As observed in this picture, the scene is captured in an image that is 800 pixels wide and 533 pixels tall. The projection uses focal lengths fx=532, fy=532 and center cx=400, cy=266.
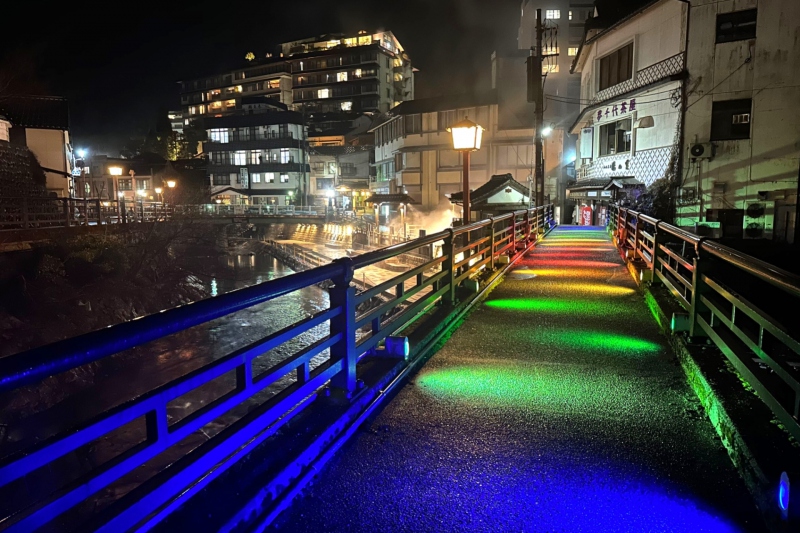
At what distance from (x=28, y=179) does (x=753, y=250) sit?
35315 mm

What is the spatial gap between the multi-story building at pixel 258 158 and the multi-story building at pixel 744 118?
44.8 meters

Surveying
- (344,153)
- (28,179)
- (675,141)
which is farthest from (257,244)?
(675,141)

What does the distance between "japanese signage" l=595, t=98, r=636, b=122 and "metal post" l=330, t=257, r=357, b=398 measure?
1075 inches

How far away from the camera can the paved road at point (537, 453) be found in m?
2.93

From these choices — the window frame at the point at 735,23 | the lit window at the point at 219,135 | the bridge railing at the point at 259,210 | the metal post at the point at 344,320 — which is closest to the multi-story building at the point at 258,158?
the lit window at the point at 219,135

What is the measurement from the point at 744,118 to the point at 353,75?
194 feet

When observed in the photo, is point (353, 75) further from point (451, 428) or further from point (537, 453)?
point (537, 453)

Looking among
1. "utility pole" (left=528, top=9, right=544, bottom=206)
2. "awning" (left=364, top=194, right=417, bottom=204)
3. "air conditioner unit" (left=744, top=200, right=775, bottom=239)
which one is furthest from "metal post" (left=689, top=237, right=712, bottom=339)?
"awning" (left=364, top=194, right=417, bottom=204)

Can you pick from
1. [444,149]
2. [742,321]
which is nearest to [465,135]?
[742,321]

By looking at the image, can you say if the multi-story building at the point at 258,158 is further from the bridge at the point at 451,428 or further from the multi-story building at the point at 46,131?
the bridge at the point at 451,428

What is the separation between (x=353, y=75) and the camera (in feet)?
243

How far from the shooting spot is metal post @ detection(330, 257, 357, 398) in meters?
3.96

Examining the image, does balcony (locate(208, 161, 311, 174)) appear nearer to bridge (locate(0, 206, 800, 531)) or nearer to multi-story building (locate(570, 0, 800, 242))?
multi-story building (locate(570, 0, 800, 242))

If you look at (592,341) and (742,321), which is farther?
(592,341)
